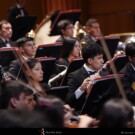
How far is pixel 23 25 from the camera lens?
6.09 meters

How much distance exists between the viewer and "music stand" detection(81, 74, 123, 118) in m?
3.29

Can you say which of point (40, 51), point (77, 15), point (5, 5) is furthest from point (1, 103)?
point (5, 5)

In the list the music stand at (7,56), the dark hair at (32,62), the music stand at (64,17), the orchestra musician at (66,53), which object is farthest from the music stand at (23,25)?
the dark hair at (32,62)

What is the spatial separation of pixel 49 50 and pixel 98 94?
142cm

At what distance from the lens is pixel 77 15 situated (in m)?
6.22

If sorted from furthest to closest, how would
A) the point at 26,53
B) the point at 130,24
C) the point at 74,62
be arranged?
the point at 130,24 → the point at 26,53 → the point at 74,62

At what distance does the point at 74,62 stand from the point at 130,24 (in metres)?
4.05

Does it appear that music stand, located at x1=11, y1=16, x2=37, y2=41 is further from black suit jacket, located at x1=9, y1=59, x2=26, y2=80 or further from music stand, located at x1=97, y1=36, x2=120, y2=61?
black suit jacket, located at x1=9, y1=59, x2=26, y2=80

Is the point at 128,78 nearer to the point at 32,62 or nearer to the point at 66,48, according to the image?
the point at 32,62

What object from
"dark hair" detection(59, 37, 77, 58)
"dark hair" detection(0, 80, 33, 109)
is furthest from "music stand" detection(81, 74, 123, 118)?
"dark hair" detection(59, 37, 77, 58)

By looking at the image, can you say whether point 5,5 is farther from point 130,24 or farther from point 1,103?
point 1,103

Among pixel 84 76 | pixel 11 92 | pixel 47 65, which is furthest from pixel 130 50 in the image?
pixel 11 92

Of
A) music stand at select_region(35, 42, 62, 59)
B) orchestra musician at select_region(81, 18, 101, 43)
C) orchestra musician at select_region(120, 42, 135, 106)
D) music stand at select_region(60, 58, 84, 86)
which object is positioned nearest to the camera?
orchestra musician at select_region(120, 42, 135, 106)

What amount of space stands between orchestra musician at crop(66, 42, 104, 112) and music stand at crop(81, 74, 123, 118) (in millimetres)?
167
